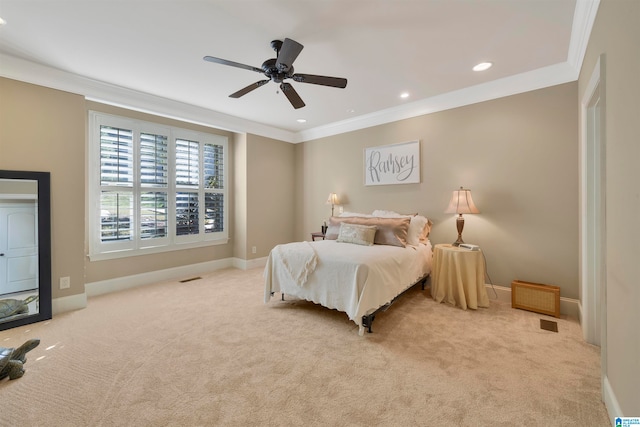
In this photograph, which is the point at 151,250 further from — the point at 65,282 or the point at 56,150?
the point at 56,150

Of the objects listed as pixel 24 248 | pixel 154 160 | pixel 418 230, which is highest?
pixel 154 160

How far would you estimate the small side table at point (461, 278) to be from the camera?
3.08 metres

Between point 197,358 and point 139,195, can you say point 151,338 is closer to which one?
point 197,358

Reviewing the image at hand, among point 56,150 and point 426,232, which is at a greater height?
point 56,150

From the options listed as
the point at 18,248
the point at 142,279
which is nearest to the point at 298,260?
the point at 142,279

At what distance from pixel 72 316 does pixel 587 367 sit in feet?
15.8

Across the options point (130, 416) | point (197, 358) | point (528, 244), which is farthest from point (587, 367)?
point (130, 416)

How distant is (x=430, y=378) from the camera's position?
6.06 feet

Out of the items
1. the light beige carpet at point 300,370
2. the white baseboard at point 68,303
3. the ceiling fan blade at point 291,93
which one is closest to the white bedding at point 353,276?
the light beige carpet at point 300,370

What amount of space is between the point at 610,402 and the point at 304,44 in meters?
3.34

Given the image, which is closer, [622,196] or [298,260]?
[622,196]

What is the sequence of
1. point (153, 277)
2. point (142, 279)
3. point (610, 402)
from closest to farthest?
point (610, 402) < point (142, 279) < point (153, 277)

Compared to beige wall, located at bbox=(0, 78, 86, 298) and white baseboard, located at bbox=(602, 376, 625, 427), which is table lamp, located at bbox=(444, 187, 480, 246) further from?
beige wall, located at bbox=(0, 78, 86, 298)

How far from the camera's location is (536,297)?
9.65ft
